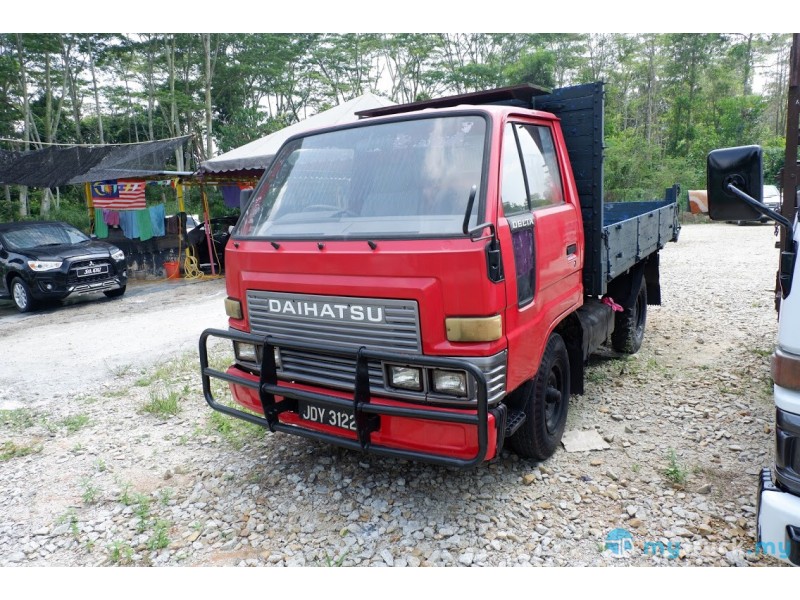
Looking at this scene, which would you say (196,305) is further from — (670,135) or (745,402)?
(670,135)

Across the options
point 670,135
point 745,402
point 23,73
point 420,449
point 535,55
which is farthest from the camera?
point 670,135

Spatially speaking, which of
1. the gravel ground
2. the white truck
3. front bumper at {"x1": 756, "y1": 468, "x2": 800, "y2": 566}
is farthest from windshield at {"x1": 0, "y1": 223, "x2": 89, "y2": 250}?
front bumper at {"x1": 756, "y1": 468, "x2": 800, "y2": 566}

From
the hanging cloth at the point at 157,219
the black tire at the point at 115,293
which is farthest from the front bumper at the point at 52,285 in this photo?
the hanging cloth at the point at 157,219

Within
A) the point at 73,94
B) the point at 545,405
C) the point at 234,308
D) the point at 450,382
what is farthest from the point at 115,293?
the point at 73,94

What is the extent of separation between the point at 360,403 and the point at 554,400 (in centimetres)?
145

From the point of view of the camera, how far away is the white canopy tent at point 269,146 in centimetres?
1082

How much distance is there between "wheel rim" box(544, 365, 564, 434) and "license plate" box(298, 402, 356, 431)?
126 centimetres

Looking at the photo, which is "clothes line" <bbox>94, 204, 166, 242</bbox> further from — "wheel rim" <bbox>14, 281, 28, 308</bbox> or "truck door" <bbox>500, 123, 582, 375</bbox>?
"truck door" <bbox>500, 123, 582, 375</bbox>

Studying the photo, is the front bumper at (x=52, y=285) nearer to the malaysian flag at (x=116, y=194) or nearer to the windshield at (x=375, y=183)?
the malaysian flag at (x=116, y=194)

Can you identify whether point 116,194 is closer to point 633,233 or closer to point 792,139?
point 633,233

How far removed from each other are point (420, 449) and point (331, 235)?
1.16 m

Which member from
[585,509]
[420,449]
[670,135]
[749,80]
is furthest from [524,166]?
[749,80]

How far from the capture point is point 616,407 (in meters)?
4.29

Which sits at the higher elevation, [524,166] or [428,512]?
[524,166]
